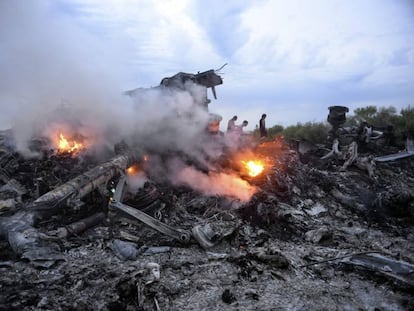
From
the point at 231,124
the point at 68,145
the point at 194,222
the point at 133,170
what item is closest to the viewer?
the point at 194,222

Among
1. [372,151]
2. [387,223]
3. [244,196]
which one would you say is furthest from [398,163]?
[244,196]

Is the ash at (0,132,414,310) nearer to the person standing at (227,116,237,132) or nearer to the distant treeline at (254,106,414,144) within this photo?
the person standing at (227,116,237,132)

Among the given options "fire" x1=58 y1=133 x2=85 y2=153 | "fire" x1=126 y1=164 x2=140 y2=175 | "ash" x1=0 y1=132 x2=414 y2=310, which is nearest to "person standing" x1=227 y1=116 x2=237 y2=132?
"ash" x1=0 y1=132 x2=414 y2=310

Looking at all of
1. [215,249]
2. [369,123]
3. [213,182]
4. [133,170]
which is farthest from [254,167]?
[369,123]

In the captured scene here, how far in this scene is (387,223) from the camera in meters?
7.99

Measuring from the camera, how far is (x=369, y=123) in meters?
20.7

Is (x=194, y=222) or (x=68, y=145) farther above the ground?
(x=68, y=145)

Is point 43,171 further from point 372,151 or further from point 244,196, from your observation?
point 372,151

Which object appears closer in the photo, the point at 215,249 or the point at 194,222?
the point at 215,249

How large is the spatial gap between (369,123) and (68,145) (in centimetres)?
1846

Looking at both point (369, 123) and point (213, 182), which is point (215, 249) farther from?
point (369, 123)

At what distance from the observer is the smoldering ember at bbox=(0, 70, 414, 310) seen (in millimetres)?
4660

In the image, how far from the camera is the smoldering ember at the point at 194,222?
183 inches

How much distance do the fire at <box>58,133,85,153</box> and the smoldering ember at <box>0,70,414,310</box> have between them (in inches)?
2.0
